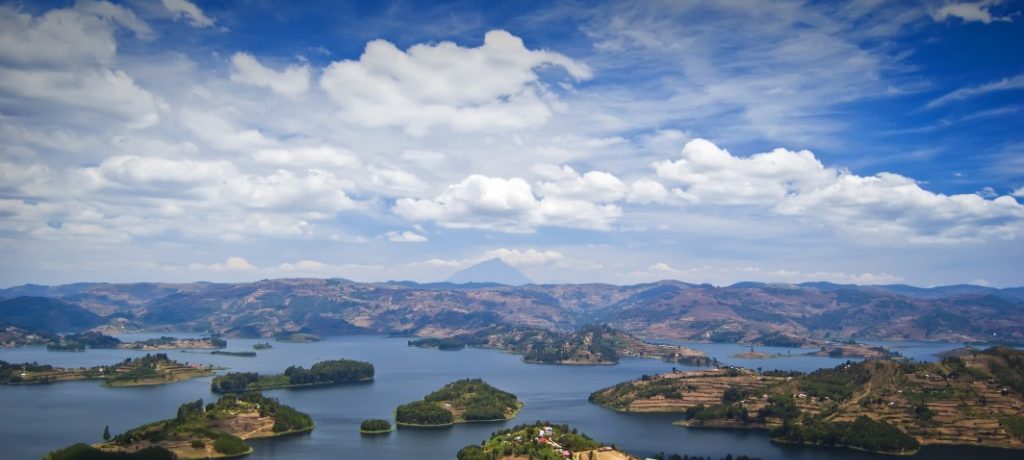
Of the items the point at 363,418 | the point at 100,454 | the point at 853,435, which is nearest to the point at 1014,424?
the point at 853,435

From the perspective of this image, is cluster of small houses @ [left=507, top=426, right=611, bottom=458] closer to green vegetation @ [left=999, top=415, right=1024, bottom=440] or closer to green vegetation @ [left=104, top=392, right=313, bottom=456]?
green vegetation @ [left=104, top=392, right=313, bottom=456]

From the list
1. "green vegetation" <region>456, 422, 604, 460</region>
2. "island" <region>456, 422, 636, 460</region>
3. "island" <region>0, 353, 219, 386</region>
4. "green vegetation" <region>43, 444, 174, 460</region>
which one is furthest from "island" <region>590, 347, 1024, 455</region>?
"island" <region>0, 353, 219, 386</region>

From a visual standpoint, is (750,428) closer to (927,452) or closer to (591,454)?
(927,452)

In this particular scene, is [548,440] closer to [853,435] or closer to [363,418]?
[363,418]

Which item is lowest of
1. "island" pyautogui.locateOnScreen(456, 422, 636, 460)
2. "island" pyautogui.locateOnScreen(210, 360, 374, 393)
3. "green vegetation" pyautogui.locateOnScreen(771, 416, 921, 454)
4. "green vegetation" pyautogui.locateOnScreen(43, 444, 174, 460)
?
"green vegetation" pyautogui.locateOnScreen(771, 416, 921, 454)

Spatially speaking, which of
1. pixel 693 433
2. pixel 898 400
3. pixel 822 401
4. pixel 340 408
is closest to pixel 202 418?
pixel 340 408

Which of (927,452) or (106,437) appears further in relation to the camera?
(927,452)
